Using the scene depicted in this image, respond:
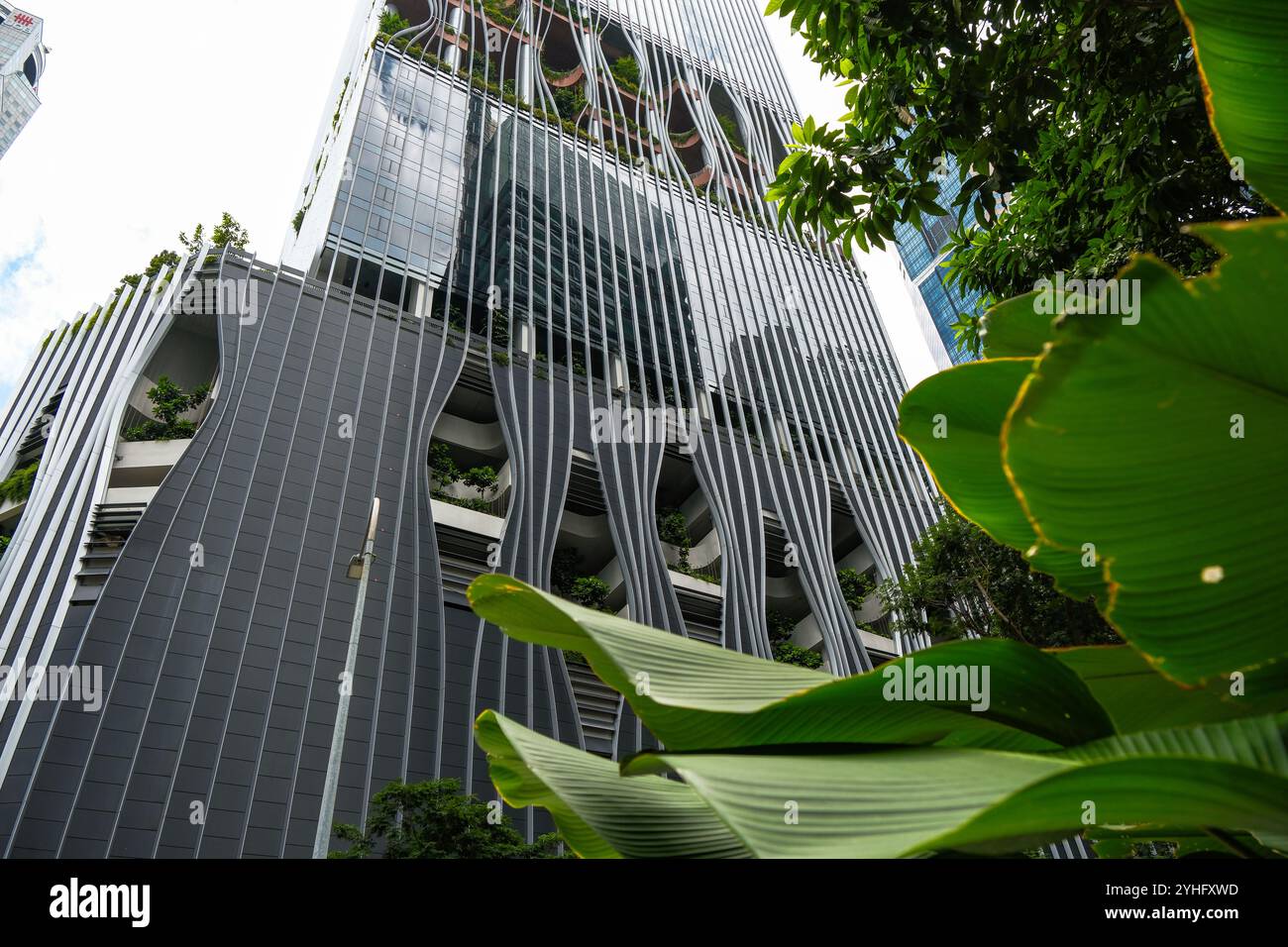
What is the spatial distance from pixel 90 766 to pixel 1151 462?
11154 mm

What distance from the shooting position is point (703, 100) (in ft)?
88.9

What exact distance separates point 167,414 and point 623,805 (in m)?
14.7

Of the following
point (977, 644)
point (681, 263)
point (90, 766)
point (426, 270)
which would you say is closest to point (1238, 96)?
point (977, 644)

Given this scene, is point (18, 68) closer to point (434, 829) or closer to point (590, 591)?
point (590, 591)

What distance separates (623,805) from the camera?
0.71 meters

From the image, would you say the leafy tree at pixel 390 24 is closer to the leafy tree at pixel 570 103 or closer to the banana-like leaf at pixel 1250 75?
the leafy tree at pixel 570 103

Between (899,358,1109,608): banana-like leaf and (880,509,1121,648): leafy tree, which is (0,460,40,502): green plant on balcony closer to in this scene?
(880,509,1121,648): leafy tree

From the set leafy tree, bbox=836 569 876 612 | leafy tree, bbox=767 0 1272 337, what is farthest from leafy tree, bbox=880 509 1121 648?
leafy tree, bbox=767 0 1272 337

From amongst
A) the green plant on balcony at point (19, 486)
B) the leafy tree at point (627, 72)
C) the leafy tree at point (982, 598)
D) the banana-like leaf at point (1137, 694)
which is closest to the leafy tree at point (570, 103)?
the leafy tree at point (627, 72)

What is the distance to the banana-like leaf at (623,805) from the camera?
26.7 inches

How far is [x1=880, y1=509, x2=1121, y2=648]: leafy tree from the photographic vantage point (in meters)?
9.41

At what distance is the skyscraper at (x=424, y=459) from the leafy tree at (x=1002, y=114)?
29.5 ft

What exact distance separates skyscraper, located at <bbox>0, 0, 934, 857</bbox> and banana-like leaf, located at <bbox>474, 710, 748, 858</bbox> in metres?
9.88
